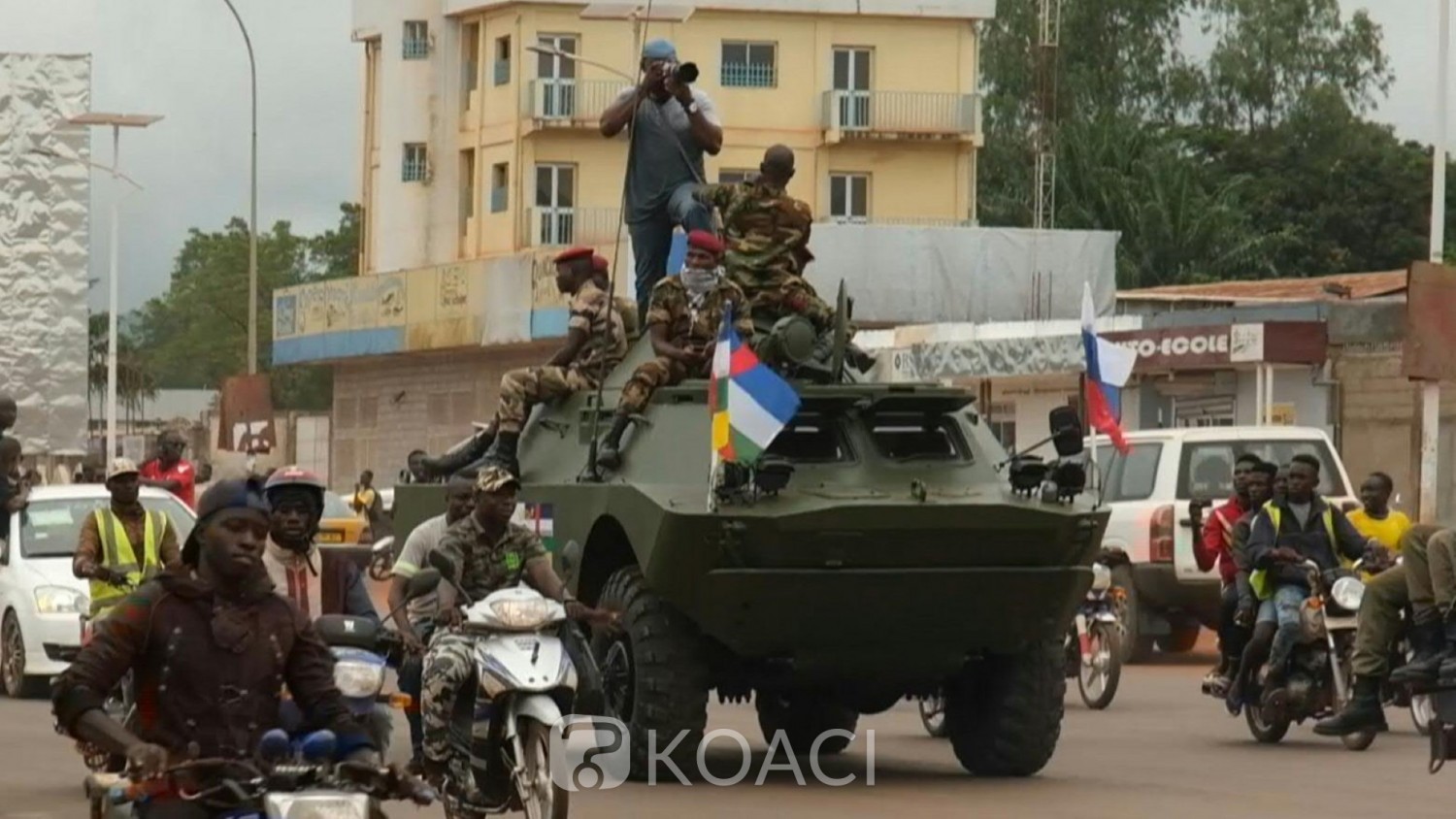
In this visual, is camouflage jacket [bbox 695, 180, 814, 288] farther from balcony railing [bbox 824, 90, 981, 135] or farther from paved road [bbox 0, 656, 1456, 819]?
balcony railing [bbox 824, 90, 981, 135]

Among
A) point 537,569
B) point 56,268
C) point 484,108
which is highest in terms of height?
point 484,108

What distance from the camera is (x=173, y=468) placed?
77.3ft

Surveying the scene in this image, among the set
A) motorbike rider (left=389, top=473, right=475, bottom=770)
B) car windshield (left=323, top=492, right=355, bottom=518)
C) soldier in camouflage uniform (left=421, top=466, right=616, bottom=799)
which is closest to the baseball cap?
motorbike rider (left=389, top=473, right=475, bottom=770)

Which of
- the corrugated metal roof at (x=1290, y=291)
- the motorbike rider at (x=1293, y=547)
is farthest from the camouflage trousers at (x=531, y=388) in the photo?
the corrugated metal roof at (x=1290, y=291)

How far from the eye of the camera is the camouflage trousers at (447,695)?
12445mm

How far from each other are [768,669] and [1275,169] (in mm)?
60600

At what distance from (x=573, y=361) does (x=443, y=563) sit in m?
5.25

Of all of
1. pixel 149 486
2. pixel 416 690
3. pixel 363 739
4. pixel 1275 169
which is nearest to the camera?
pixel 363 739

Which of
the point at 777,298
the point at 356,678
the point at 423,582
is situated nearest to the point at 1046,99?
the point at 777,298

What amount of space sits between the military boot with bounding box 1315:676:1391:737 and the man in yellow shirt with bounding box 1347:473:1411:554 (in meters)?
4.03

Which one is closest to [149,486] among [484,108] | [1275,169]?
[484,108]

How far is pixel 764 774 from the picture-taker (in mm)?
16500

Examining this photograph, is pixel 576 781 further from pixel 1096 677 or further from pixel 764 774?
pixel 1096 677

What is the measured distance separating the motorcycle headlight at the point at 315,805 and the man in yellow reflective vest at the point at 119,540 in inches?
377
